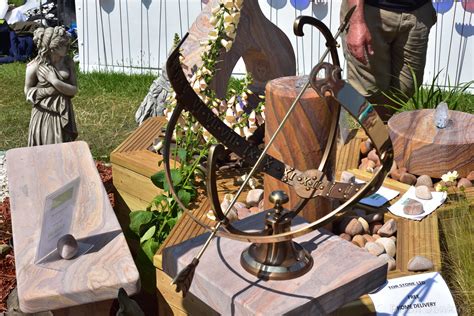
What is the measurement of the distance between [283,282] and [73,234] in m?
1.14

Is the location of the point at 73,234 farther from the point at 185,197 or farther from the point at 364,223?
the point at 364,223

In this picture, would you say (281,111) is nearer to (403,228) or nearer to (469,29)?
(403,228)

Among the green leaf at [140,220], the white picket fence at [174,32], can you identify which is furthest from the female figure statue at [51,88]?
the white picket fence at [174,32]

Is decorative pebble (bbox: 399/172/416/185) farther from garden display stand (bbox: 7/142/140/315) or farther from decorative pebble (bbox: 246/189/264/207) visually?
garden display stand (bbox: 7/142/140/315)

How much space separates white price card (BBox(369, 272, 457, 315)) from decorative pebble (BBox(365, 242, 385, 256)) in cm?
26

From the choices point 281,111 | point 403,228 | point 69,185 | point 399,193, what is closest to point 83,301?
point 69,185

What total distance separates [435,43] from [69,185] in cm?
521

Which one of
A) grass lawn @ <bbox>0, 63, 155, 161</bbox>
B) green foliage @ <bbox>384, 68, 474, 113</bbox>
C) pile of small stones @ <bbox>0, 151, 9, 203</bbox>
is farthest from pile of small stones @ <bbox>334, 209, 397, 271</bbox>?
grass lawn @ <bbox>0, 63, 155, 161</bbox>

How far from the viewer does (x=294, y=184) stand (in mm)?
1813

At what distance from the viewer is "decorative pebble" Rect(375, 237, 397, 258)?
2.71 meters

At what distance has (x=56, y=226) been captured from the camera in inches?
93.9

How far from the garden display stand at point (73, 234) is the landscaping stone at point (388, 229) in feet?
4.15

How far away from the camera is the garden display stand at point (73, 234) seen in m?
2.08

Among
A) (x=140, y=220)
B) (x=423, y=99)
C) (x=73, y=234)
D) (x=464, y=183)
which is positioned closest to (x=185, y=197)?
(x=140, y=220)
